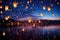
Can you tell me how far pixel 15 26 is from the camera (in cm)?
174

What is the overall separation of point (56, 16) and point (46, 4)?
21 cm

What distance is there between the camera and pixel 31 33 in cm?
178

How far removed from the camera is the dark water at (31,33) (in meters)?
1.71

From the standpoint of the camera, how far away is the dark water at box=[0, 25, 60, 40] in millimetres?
1711

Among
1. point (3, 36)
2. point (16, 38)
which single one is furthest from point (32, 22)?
point (3, 36)

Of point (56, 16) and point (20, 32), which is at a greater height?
point (56, 16)

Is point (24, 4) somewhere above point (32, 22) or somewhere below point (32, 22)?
above

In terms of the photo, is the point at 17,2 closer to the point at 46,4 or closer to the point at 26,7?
the point at 26,7

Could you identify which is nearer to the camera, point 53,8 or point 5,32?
point 5,32

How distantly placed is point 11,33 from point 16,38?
0.31 ft

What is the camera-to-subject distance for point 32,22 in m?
1.77

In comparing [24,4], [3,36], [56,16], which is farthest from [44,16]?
[3,36]

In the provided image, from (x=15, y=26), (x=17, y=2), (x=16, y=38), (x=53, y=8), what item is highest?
(x=17, y=2)

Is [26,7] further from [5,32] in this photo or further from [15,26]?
[5,32]
